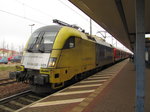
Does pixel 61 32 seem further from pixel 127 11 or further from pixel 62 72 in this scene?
pixel 127 11

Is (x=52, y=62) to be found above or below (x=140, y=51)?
below

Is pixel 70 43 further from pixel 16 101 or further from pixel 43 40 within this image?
pixel 16 101

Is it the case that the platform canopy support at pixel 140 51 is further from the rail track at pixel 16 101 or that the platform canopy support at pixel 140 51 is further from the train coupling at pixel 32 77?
the rail track at pixel 16 101

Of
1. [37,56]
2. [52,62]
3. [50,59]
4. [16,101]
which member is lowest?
[16,101]

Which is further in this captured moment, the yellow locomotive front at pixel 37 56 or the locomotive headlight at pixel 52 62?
the yellow locomotive front at pixel 37 56

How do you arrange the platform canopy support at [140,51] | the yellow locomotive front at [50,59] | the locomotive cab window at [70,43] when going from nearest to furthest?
the platform canopy support at [140,51], the yellow locomotive front at [50,59], the locomotive cab window at [70,43]

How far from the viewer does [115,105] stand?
17.4ft

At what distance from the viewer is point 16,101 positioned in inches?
269

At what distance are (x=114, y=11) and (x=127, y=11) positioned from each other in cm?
90

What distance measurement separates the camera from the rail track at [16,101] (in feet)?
20.0

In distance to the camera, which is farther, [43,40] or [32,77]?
[43,40]

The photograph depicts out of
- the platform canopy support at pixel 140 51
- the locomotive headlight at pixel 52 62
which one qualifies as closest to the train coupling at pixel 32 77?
the locomotive headlight at pixel 52 62

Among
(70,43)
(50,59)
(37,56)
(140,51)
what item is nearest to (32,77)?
(37,56)

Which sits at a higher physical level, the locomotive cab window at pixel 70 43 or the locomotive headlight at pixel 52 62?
the locomotive cab window at pixel 70 43
